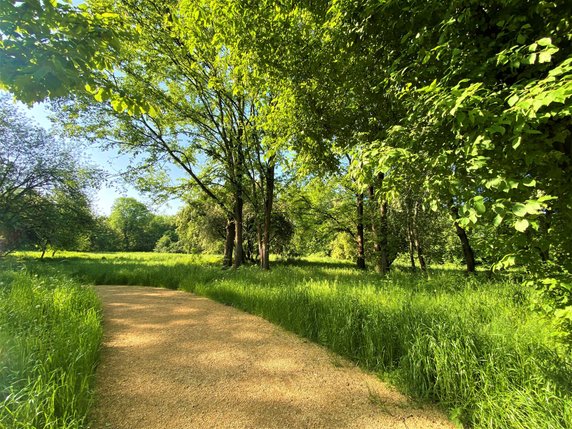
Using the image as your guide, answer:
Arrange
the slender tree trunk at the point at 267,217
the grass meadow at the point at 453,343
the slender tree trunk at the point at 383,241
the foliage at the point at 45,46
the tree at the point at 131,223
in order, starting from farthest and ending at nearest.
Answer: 1. the tree at the point at 131,223
2. the slender tree trunk at the point at 267,217
3. the slender tree trunk at the point at 383,241
4. the foliage at the point at 45,46
5. the grass meadow at the point at 453,343

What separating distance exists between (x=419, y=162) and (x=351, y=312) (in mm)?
2319

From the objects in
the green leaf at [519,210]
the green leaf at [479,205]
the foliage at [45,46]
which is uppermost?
the foliage at [45,46]

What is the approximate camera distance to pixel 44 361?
248cm

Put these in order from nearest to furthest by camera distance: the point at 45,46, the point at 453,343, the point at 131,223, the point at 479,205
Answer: the point at 479,205 → the point at 45,46 → the point at 453,343 → the point at 131,223

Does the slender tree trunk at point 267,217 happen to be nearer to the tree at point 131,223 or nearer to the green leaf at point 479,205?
the green leaf at point 479,205

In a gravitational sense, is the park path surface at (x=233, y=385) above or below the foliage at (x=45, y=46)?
below

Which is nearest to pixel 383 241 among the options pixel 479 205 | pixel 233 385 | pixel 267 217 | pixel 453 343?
pixel 267 217

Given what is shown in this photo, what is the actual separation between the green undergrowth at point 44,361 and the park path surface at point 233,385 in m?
0.29

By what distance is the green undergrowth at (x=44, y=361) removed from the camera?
6.09ft

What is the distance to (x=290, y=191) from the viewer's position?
1471 cm

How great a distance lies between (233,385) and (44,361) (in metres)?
1.81

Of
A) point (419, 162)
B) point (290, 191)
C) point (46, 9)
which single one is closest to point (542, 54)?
point (419, 162)

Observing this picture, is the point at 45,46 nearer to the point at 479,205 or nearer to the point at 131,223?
the point at 479,205

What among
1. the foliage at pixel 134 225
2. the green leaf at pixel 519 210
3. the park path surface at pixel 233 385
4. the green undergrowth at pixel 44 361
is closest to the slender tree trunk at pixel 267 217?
the park path surface at pixel 233 385
